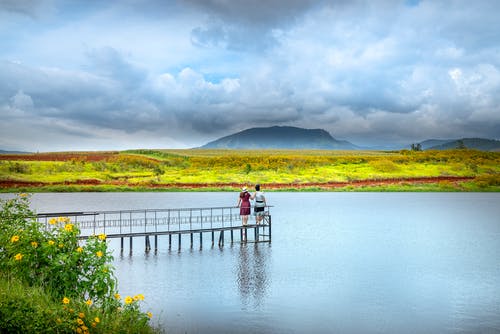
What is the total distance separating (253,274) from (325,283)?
3.05 m

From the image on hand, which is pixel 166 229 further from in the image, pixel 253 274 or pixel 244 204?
pixel 253 274

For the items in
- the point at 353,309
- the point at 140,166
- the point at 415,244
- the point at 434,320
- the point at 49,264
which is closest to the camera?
the point at 49,264

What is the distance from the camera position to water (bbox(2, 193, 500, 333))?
14.0 m

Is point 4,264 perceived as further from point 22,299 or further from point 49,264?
point 22,299

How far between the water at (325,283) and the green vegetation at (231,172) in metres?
60.1

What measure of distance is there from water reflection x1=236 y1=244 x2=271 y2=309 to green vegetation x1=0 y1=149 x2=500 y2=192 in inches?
2511

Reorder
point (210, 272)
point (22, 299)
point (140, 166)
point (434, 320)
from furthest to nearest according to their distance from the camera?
point (140, 166) < point (210, 272) < point (434, 320) < point (22, 299)

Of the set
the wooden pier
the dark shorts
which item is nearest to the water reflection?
the wooden pier

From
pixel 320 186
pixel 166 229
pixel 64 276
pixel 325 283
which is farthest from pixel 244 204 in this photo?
pixel 320 186

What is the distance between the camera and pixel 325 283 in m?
19.1

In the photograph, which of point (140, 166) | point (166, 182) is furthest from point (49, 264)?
point (140, 166)

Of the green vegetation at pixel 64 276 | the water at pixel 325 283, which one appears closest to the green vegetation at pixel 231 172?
the water at pixel 325 283

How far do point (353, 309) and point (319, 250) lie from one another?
11.9 meters

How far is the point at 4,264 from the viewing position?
11.8 metres
